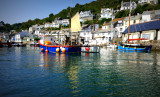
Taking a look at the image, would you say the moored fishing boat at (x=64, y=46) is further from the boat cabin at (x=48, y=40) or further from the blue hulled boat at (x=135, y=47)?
the blue hulled boat at (x=135, y=47)

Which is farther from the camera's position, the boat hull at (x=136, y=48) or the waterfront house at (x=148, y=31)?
the waterfront house at (x=148, y=31)

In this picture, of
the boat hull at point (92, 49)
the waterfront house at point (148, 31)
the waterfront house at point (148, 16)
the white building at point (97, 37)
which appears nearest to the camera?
the boat hull at point (92, 49)

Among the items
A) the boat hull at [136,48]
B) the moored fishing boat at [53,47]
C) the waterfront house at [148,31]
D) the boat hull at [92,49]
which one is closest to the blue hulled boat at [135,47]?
the boat hull at [136,48]

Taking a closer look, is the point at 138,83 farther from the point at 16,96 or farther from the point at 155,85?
the point at 16,96

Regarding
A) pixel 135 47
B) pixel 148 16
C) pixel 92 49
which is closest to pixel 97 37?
pixel 148 16

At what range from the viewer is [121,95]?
827 cm

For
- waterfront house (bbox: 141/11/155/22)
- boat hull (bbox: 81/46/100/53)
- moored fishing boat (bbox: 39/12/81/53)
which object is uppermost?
waterfront house (bbox: 141/11/155/22)

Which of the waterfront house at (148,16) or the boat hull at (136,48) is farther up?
the waterfront house at (148,16)

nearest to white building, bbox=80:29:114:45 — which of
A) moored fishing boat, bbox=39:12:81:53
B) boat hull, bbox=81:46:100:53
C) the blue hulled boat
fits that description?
the blue hulled boat

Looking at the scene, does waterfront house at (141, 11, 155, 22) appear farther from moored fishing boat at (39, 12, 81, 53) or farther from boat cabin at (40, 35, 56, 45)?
boat cabin at (40, 35, 56, 45)

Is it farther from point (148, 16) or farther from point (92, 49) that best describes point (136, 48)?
point (148, 16)

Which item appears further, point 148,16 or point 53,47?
point 148,16

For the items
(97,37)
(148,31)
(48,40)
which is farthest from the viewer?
(97,37)

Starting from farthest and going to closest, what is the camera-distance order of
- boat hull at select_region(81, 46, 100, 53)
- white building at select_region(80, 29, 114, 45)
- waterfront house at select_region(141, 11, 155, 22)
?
1. white building at select_region(80, 29, 114, 45)
2. waterfront house at select_region(141, 11, 155, 22)
3. boat hull at select_region(81, 46, 100, 53)
